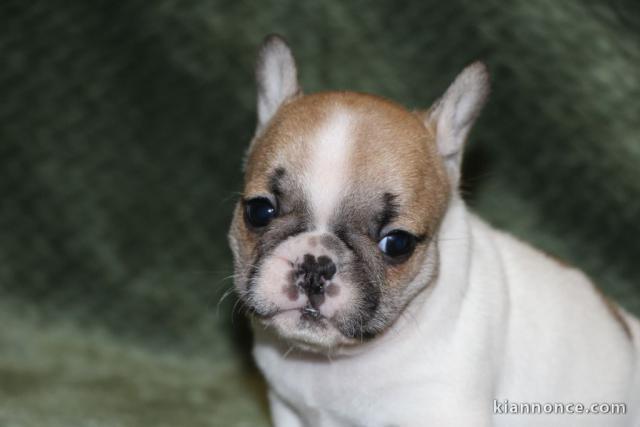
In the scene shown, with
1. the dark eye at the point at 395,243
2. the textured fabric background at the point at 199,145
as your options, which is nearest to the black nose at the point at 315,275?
the dark eye at the point at 395,243

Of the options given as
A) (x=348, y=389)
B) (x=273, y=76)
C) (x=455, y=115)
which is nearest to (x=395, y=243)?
(x=348, y=389)

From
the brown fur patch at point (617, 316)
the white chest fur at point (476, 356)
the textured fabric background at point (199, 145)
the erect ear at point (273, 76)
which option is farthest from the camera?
the textured fabric background at point (199, 145)

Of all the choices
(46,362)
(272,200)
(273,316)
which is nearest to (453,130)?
(272,200)

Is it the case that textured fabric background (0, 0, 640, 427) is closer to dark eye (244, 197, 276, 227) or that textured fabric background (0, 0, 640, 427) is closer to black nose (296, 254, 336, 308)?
dark eye (244, 197, 276, 227)

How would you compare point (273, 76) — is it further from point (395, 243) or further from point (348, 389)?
point (348, 389)

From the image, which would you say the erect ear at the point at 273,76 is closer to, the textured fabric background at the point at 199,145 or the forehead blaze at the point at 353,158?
the forehead blaze at the point at 353,158

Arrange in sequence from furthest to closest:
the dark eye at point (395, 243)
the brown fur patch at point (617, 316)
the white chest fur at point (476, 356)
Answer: the brown fur patch at point (617, 316)
the white chest fur at point (476, 356)
the dark eye at point (395, 243)

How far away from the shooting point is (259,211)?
4.33 metres

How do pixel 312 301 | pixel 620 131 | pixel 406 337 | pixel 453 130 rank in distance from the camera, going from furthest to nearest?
pixel 620 131 → pixel 453 130 → pixel 406 337 → pixel 312 301

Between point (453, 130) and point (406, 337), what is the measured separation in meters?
1.02

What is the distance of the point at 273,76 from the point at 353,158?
37.9 inches

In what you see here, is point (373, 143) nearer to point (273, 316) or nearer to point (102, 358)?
point (273, 316)

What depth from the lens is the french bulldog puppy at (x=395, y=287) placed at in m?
4.12

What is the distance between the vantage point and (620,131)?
6.29 metres
